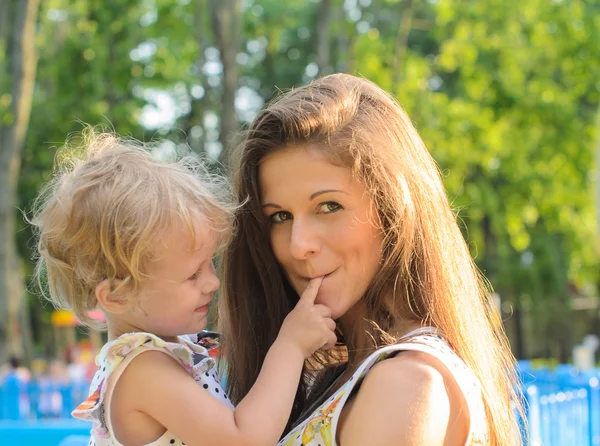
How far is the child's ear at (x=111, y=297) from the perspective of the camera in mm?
2039

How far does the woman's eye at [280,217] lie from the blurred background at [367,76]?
8.78 metres

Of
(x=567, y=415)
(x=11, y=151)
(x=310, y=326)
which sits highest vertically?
(x=11, y=151)

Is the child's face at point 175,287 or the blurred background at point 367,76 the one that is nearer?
the child's face at point 175,287

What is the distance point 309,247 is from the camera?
6.80ft

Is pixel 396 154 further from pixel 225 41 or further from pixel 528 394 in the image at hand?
pixel 225 41

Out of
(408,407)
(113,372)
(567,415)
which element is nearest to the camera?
(408,407)

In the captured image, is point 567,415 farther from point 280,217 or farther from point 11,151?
point 11,151

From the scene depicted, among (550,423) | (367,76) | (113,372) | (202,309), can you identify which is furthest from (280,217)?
(367,76)

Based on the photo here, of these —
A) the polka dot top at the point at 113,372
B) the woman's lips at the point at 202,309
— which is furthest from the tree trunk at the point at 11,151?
the polka dot top at the point at 113,372

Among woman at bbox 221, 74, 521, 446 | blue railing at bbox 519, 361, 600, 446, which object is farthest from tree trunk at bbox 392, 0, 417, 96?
woman at bbox 221, 74, 521, 446

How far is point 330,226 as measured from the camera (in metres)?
2.08

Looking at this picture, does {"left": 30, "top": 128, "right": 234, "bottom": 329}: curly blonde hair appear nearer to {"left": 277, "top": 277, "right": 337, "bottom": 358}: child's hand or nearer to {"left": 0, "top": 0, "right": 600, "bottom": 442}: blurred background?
{"left": 277, "top": 277, "right": 337, "bottom": 358}: child's hand

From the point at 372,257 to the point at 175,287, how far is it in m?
0.45

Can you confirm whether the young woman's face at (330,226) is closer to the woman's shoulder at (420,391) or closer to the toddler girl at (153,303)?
the toddler girl at (153,303)
